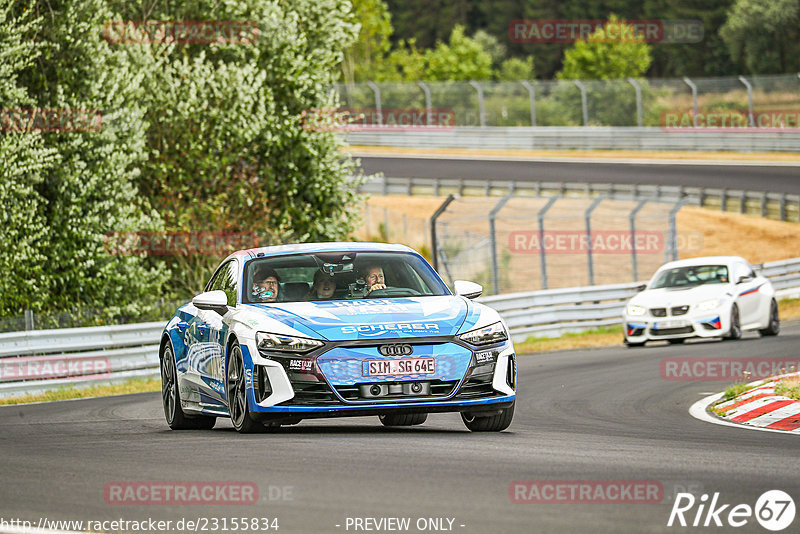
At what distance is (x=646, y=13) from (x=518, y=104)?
182 ft

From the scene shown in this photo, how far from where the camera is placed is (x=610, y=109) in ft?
179

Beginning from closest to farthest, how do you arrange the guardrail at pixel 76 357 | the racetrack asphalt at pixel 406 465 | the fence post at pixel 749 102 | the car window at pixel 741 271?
the racetrack asphalt at pixel 406 465
the guardrail at pixel 76 357
the car window at pixel 741 271
the fence post at pixel 749 102

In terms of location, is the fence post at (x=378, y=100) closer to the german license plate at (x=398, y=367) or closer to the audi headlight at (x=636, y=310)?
the audi headlight at (x=636, y=310)

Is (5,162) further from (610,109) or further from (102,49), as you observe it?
(610,109)

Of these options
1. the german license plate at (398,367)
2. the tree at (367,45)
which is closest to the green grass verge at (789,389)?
the german license plate at (398,367)

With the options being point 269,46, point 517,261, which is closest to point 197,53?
point 269,46

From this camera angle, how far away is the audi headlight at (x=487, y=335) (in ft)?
31.7

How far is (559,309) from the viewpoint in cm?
2677

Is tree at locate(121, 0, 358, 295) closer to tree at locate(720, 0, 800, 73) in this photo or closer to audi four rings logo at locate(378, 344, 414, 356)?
audi four rings logo at locate(378, 344, 414, 356)

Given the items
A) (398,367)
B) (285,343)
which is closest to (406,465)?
(398,367)

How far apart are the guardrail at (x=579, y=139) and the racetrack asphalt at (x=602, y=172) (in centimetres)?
171

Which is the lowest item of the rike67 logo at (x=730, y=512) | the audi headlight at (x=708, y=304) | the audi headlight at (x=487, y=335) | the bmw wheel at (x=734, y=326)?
the bmw wheel at (x=734, y=326)

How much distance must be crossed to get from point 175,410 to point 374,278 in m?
2.20

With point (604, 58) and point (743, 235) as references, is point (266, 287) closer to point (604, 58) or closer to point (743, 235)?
point (743, 235)
